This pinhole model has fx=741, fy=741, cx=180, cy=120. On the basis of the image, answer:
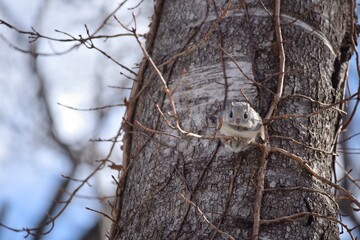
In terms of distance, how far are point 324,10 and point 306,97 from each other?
0.46m

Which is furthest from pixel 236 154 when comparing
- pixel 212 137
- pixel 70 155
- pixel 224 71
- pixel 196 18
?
pixel 70 155

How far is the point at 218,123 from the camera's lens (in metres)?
2.65

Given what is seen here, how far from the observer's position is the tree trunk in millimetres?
2545

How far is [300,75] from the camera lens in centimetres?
283

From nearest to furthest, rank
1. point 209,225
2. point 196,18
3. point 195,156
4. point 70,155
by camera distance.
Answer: point 209,225 < point 195,156 < point 196,18 < point 70,155

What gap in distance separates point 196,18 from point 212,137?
0.64 meters

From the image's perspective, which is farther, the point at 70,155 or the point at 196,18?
the point at 70,155

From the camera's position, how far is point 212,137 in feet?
8.36

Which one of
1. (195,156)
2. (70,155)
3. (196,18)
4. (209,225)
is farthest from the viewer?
(70,155)

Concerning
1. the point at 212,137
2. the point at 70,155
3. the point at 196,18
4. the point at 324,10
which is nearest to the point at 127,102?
the point at 196,18

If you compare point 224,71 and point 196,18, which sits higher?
point 196,18

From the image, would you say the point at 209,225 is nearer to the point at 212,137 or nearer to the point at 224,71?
the point at 212,137

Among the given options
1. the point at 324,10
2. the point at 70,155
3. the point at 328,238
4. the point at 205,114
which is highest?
the point at 70,155

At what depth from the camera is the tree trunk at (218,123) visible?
8.35 ft
